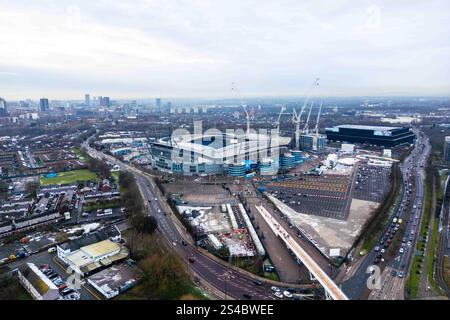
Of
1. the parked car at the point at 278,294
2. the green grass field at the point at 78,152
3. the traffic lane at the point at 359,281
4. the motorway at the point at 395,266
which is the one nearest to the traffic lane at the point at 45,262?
the parked car at the point at 278,294

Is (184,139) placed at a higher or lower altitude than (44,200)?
higher

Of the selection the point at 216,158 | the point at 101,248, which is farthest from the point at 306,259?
the point at 216,158

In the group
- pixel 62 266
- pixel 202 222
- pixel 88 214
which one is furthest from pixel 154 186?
pixel 62 266

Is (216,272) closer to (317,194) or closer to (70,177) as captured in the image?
(317,194)

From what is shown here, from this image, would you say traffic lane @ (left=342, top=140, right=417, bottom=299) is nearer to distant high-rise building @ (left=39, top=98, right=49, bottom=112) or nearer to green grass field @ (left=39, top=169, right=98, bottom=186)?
green grass field @ (left=39, top=169, right=98, bottom=186)

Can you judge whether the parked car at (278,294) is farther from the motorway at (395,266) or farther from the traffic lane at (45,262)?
the traffic lane at (45,262)

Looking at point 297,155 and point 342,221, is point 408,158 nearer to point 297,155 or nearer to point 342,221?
point 297,155
